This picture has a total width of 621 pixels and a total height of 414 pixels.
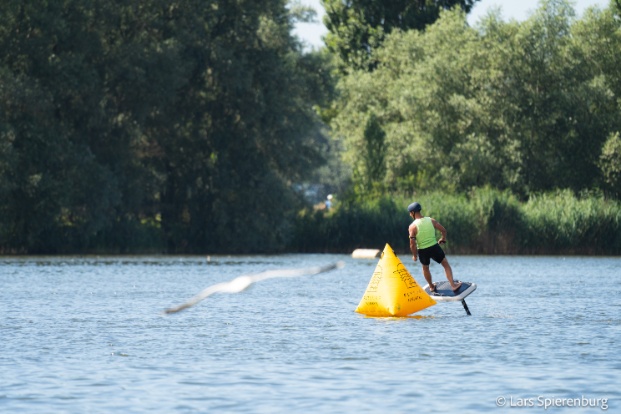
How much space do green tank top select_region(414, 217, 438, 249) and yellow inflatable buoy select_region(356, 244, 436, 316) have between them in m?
1.05

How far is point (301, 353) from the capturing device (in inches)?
766

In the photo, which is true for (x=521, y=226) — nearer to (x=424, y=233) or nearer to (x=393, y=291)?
(x=424, y=233)

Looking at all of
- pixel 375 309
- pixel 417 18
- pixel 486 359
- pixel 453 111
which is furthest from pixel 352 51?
pixel 486 359

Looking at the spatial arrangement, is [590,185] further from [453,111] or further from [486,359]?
[486,359]

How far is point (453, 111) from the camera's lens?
265 feet

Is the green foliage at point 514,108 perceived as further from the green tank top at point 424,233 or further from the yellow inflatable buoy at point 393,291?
the yellow inflatable buoy at point 393,291

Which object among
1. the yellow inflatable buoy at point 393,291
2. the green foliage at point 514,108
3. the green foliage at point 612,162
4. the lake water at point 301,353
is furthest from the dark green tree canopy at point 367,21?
the yellow inflatable buoy at point 393,291

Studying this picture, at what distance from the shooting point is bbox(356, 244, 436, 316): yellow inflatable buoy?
25.2 metres

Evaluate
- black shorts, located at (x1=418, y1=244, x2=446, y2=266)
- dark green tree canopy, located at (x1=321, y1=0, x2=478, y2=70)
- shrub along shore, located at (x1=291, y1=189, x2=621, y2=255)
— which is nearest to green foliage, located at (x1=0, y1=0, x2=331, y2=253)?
shrub along shore, located at (x1=291, y1=189, x2=621, y2=255)

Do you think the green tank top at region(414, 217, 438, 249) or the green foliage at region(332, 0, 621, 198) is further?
the green foliage at region(332, 0, 621, 198)

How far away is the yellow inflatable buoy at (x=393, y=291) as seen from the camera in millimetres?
25219

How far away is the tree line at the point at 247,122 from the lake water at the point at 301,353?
2882 cm

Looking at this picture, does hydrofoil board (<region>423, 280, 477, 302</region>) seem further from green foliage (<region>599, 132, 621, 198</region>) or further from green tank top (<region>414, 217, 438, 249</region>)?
green foliage (<region>599, 132, 621, 198</region>)

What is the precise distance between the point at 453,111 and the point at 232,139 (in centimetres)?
1493
